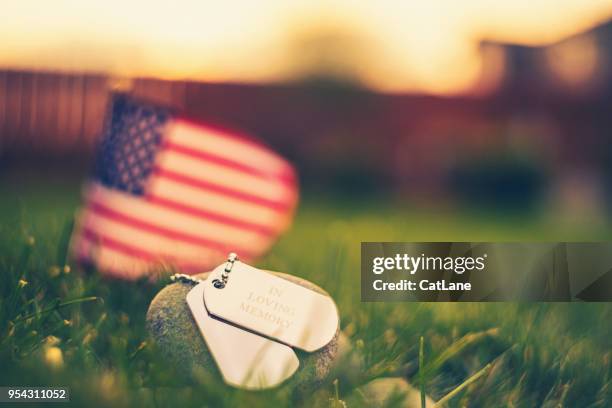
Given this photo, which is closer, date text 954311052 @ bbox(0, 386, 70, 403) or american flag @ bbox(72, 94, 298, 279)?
date text 954311052 @ bbox(0, 386, 70, 403)

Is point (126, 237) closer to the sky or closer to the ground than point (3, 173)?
closer to the ground

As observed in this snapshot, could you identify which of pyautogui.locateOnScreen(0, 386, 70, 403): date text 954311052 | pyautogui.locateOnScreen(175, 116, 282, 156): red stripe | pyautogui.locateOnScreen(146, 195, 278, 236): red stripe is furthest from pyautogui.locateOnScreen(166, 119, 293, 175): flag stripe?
pyautogui.locateOnScreen(0, 386, 70, 403): date text 954311052

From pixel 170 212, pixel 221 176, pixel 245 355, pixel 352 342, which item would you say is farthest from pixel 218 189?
pixel 245 355

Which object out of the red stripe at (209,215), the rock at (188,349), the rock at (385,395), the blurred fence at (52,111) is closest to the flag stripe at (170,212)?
the red stripe at (209,215)

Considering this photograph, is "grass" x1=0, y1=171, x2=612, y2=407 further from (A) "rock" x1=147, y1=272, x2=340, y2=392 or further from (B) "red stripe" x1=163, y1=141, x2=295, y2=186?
(B) "red stripe" x1=163, y1=141, x2=295, y2=186

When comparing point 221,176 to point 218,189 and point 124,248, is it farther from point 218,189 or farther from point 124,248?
point 124,248

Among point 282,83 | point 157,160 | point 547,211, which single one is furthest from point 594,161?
point 157,160

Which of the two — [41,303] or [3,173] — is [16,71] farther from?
[41,303]
